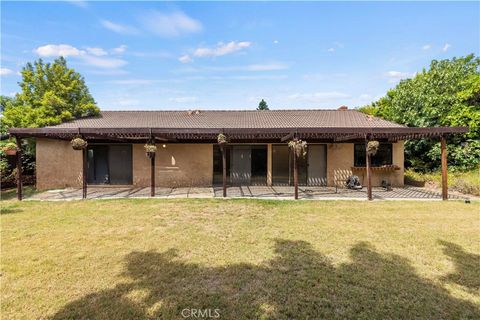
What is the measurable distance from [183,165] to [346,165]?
302 inches

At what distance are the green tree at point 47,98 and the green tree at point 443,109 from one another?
1792cm

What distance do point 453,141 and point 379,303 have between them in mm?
13643

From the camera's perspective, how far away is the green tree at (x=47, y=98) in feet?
39.3

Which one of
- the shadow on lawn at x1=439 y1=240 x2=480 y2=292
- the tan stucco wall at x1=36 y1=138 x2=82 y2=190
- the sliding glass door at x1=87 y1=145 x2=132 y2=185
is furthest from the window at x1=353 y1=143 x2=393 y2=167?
the tan stucco wall at x1=36 y1=138 x2=82 y2=190

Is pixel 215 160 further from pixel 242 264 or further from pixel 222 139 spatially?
pixel 242 264

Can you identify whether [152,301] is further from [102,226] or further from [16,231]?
[16,231]

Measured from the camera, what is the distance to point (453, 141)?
1219 cm

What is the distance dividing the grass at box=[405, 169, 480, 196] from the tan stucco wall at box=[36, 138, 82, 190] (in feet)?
51.6

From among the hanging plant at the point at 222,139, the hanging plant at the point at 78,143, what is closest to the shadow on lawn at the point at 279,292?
the hanging plant at the point at 222,139

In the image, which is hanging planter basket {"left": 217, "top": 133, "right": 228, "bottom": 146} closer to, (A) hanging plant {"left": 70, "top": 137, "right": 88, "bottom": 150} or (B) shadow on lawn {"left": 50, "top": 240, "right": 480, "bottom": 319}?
(A) hanging plant {"left": 70, "top": 137, "right": 88, "bottom": 150}

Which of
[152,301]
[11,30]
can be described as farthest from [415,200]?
[11,30]

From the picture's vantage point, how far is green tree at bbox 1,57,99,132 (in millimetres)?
11984

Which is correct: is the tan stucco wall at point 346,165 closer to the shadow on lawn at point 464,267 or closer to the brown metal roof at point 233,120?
the brown metal roof at point 233,120

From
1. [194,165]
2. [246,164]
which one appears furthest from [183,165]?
[246,164]
